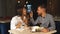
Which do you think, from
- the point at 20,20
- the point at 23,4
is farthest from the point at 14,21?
the point at 23,4

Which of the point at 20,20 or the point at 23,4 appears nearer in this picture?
the point at 20,20

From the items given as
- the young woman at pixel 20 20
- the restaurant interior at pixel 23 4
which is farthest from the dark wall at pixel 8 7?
the young woman at pixel 20 20

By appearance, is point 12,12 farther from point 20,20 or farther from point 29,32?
point 29,32

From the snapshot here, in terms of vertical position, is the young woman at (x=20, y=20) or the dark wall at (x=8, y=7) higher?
the dark wall at (x=8, y=7)

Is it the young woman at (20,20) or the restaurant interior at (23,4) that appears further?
the restaurant interior at (23,4)

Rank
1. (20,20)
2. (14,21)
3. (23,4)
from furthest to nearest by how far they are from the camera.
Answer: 1. (23,4)
2. (20,20)
3. (14,21)

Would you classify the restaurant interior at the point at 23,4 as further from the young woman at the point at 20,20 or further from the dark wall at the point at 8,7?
the young woman at the point at 20,20

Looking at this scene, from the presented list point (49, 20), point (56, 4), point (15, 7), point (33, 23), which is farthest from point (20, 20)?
point (56, 4)

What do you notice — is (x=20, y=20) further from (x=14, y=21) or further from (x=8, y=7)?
(x=8, y=7)

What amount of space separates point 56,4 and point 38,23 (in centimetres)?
130

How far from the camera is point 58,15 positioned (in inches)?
185

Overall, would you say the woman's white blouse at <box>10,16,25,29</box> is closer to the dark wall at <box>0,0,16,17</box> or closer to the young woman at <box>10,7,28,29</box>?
the young woman at <box>10,7,28,29</box>

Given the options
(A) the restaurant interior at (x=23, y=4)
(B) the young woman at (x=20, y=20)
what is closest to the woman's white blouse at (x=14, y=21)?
(B) the young woman at (x=20, y=20)

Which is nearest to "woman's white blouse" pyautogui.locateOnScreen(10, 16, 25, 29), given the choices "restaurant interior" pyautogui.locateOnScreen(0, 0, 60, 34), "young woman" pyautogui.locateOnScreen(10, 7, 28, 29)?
"young woman" pyautogui.locateOnScreen(10, 7, 28, 29)
